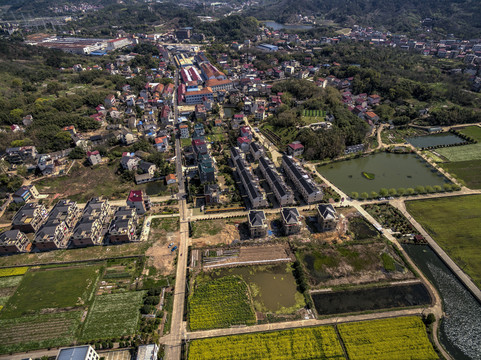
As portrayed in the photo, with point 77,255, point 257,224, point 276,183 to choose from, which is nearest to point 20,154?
point 77,255

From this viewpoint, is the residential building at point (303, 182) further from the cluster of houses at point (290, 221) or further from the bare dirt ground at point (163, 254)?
the bare dirt ground at point (163, 254)

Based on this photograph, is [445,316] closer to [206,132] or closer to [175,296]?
[175,296]

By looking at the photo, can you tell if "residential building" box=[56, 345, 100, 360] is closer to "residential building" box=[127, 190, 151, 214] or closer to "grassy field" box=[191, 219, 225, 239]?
"grassy field" box=[191, 219, 225, 239]

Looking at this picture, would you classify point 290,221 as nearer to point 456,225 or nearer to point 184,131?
point 456,225

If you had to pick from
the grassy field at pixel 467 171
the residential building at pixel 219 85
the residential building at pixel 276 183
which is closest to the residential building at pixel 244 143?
the residential building at pixel 276 183

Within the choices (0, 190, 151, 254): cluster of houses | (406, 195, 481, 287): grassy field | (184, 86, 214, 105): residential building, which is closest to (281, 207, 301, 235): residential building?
(406, 195, 481, 287): grassy field

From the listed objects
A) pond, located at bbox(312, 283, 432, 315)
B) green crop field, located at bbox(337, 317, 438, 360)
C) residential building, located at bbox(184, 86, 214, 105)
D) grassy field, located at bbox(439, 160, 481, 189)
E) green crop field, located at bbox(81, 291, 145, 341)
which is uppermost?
residential building, located at bbox(184, 86, 214, 105)
